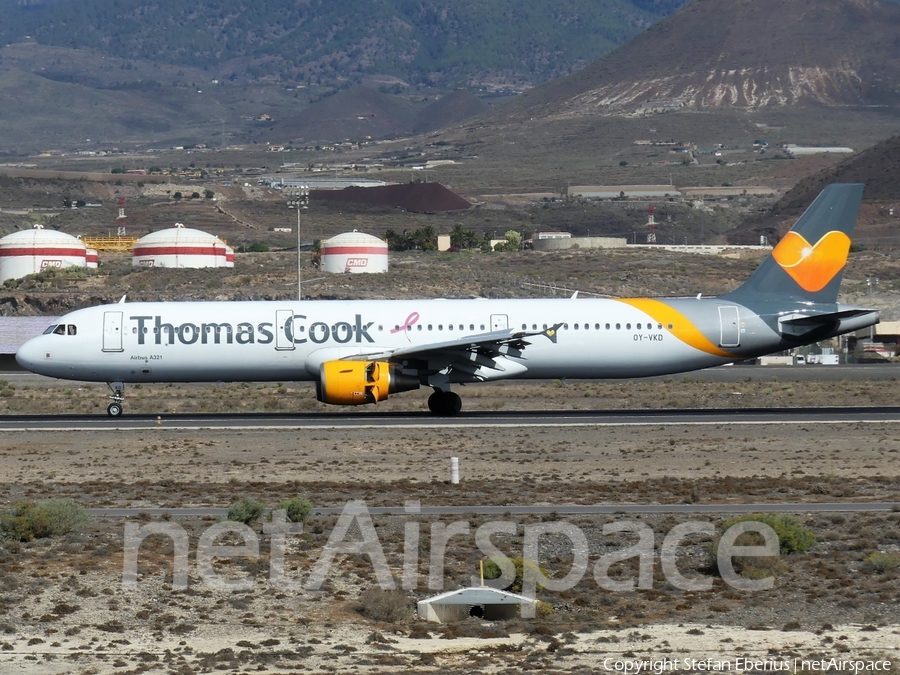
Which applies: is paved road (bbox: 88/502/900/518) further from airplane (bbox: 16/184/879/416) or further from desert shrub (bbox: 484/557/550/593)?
airplane (bbox: 16/184/879/416)

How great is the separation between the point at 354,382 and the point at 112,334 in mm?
8012

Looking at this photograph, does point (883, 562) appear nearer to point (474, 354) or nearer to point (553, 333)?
point (474, 354)

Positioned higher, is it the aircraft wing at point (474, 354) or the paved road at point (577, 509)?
the aircraft wing at point (474, 354)

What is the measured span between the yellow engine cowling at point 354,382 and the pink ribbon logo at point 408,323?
2.32 metres

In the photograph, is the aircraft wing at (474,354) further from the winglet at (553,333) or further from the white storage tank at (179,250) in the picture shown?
the white storage tank at (179,250)

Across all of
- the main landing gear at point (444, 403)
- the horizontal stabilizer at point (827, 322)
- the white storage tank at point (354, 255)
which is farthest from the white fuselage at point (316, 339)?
the white storage tank at point (354, 255)

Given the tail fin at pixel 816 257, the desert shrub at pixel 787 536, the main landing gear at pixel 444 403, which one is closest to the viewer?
the desert shrub at pixel 787 536

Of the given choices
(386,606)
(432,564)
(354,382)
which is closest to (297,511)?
(432,564)

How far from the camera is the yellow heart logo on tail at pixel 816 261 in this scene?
40562 millimetres

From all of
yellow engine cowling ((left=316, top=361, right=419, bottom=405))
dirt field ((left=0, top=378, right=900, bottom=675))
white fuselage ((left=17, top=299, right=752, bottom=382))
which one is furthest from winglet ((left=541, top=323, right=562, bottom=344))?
dirt field ((left=0, top=378, right=900, bottom=675))

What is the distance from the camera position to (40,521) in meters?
20.3

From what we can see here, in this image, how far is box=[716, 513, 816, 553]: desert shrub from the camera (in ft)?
62.5

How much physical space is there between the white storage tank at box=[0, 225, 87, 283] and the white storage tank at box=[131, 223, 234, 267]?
489 cm

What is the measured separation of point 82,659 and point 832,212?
103 ft
